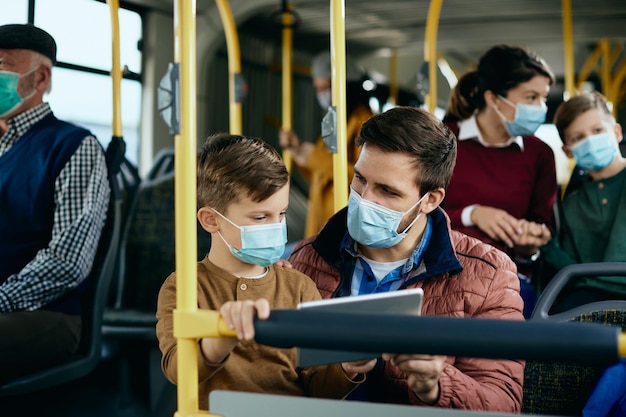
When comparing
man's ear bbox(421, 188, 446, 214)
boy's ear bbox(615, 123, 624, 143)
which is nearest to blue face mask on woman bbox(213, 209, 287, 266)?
man's ear bbox(421, 188, 446, 214)

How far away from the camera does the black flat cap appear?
2738 millimetres

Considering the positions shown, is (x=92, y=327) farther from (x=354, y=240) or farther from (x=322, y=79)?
(x=322, y=79)

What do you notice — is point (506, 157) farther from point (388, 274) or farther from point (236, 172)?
point (236, 172)

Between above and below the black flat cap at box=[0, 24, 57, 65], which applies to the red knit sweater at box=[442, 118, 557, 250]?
below

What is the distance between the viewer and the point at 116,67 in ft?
9.74

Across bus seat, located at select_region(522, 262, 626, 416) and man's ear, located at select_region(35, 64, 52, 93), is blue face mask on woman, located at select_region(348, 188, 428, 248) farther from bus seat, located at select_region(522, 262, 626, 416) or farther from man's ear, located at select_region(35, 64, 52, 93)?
man's ear, located at select_region(35, 64, 52, 93)

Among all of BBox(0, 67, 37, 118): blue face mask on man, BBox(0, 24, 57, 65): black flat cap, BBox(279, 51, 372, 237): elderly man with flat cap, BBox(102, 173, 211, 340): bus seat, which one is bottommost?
BBox(102, 173, 211, 340): bus seat

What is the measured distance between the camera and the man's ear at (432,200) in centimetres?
201

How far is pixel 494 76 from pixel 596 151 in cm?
46

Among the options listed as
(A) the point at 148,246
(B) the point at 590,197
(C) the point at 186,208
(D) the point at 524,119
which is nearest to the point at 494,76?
(D) the point at 524,119

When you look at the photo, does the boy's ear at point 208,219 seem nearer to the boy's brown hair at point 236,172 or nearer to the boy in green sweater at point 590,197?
the boy's brown hair at point 236,172

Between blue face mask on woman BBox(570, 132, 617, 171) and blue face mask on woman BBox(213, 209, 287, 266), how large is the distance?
1553mm

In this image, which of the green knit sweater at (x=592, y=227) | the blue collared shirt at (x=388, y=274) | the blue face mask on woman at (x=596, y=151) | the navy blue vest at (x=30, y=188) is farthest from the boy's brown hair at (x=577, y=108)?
the navy blue vest at (x=30, y=188)

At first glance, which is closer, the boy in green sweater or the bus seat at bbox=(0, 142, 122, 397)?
the boy in green sweater
